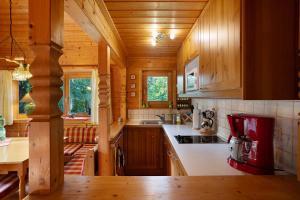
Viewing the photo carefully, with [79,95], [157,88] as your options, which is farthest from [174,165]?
[79,95]

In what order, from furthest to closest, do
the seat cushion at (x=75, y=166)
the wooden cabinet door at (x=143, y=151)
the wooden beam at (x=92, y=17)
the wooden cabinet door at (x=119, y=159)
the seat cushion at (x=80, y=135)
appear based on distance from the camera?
the wooden cabinet door at (x=143, y=151) → the seat cushion at (x=80, y=135) → the wooden cabinet door at (x=119, y=159) → the seat cushion at (x=75, y=166) → the wooden beam at (x=92, y=17)

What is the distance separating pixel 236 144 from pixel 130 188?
0.79m

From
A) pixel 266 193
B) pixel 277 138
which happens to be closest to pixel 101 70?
pixel 277 138

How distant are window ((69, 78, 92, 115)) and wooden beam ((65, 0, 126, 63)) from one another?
235 centimetres

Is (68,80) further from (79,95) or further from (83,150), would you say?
(83,150)

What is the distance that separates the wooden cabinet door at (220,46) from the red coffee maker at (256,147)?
0.28m

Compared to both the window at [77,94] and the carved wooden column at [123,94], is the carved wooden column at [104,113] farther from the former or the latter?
the window at [77,94]

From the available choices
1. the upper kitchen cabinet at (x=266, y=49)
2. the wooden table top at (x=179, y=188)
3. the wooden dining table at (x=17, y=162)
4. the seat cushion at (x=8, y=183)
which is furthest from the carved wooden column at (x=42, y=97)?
the seat cushion at (x=8, y=183)

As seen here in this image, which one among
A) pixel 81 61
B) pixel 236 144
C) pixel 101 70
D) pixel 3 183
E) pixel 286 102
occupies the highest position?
pixel 81 61

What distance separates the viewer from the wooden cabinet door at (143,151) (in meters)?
4.08

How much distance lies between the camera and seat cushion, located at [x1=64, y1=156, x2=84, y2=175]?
102 inches

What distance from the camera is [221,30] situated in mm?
1538

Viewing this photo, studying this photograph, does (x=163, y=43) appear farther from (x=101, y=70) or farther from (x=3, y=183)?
(x=3, y=183)

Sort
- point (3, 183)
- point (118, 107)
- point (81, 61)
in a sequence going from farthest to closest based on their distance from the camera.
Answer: point (118, 107)
point (81, 61)
point (3, 183)
